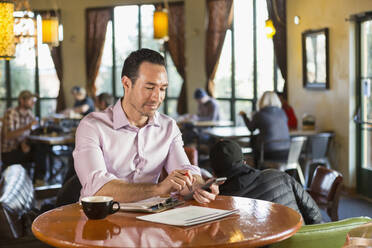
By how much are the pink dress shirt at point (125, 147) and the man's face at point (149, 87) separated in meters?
0.14

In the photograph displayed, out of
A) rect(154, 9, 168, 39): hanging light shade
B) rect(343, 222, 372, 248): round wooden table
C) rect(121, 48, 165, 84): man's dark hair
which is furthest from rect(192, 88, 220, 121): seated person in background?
rect(343, 222, 372, 248): round wooden table

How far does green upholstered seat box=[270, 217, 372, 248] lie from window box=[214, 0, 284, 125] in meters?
7.68

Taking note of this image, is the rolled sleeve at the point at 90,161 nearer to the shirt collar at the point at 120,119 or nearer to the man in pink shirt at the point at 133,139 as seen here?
the man in pink shirt at the point at 133,139

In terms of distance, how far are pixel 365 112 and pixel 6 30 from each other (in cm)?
483

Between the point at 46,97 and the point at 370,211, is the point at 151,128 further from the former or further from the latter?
the point at 46,97

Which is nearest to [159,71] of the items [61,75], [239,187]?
[239,187]

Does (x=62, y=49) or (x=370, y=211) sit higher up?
(x=62, y=49)

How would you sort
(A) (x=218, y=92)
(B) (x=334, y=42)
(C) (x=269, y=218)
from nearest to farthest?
(C) (x=269, y=218)
(B) (x=334, y=42)
(A) (x=218, y=92)

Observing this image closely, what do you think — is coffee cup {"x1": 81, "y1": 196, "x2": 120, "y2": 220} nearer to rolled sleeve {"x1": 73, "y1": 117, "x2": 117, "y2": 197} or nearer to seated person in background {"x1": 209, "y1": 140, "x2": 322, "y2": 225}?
rolled sleeve {"x1": 73, "y1": 117, "x2": 117, "y2": 197}

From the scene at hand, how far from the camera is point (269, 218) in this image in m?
2.20

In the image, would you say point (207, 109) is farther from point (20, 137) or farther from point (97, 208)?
point (97, 208)

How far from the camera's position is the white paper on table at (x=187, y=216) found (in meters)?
2.10

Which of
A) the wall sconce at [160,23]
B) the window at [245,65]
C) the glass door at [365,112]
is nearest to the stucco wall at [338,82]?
the glass door at [365,112]

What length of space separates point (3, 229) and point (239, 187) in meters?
1.34
